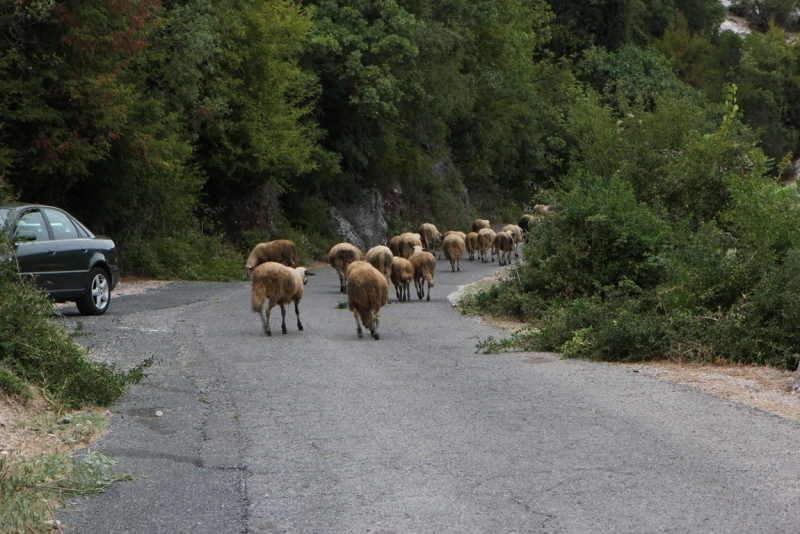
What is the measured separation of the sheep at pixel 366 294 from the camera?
13.9 metres

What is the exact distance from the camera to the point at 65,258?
598 inches

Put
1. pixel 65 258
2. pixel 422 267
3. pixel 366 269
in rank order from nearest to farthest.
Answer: pixel 366 269, pixel 65 258, pixel 422 267

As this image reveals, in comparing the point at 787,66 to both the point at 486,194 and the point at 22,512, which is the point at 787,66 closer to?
the point at 486,194

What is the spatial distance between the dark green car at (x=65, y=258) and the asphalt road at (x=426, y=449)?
2887 mm

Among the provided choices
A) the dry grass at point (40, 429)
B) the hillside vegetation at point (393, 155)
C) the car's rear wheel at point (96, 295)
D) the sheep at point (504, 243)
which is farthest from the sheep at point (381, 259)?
the sheep at point (504, 243)

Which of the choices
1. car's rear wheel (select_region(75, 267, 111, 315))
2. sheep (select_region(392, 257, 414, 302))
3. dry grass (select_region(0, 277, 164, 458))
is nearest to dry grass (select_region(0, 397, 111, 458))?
dry grass (select_region(0, 277, 164, 458))

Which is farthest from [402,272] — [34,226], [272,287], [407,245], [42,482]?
[42,482]

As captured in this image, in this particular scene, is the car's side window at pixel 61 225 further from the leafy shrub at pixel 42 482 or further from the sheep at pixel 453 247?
the sheep at pixel 453 247

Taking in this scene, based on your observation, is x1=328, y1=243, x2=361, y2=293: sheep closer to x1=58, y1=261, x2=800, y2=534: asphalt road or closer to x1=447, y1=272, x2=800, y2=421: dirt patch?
x1=58, y1=261, x2=800, y2=534: asphalt road

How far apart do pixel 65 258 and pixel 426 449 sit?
31.3 feet

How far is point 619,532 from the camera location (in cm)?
551

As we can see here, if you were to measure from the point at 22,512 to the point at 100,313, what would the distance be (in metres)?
11.2

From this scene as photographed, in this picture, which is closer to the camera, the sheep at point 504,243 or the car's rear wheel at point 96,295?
the car's rear wheel at point 96,295

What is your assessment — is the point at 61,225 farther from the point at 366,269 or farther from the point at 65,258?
the point at 366,269
